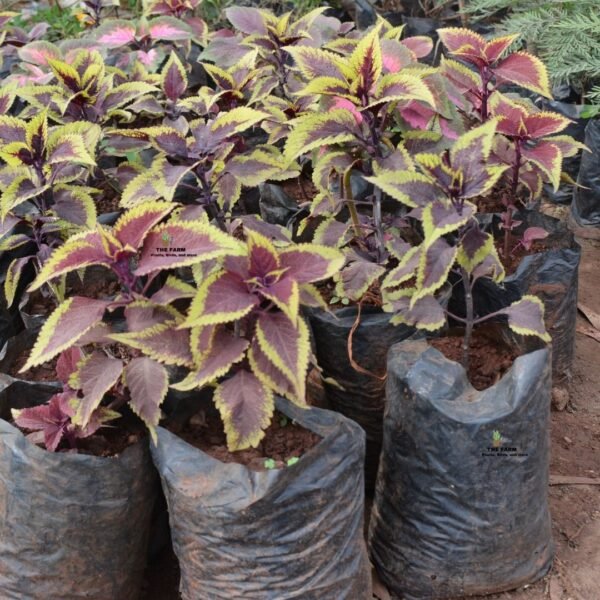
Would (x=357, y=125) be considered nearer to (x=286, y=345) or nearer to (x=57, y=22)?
(x=286, y=345)

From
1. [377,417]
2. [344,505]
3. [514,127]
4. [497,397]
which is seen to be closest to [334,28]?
[514,127]

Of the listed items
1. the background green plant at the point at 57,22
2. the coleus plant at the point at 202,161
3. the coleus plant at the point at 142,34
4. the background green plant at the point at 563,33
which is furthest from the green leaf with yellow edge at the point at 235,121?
the background green plant at the point at 57,22

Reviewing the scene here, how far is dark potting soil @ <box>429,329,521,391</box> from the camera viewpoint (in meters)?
1.89

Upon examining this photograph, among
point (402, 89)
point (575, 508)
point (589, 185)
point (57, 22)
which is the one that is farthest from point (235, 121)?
point (57, 22)

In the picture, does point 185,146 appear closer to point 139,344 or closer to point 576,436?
point 139,344

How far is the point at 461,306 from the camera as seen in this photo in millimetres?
2369

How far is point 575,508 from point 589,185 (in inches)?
74.3

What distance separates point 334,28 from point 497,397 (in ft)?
6.21

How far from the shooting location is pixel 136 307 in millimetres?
1604

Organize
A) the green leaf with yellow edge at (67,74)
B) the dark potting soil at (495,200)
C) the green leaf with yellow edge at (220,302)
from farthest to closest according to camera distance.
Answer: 1. the dark potting soil at (495,200)
2. the green leaf with yellow edge at (67,74)
3. the green leaf with yellow edge at (220,302)

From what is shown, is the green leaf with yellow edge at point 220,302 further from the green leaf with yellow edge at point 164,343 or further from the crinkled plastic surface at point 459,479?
the crinkled plastic surface at point 459,479

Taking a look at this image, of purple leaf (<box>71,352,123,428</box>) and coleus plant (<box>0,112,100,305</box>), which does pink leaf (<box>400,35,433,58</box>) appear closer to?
A: coleus plant (<box>0,112,100,305</box>)

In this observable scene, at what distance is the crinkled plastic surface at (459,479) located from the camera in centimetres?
173

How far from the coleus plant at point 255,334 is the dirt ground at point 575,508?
2.34ft
